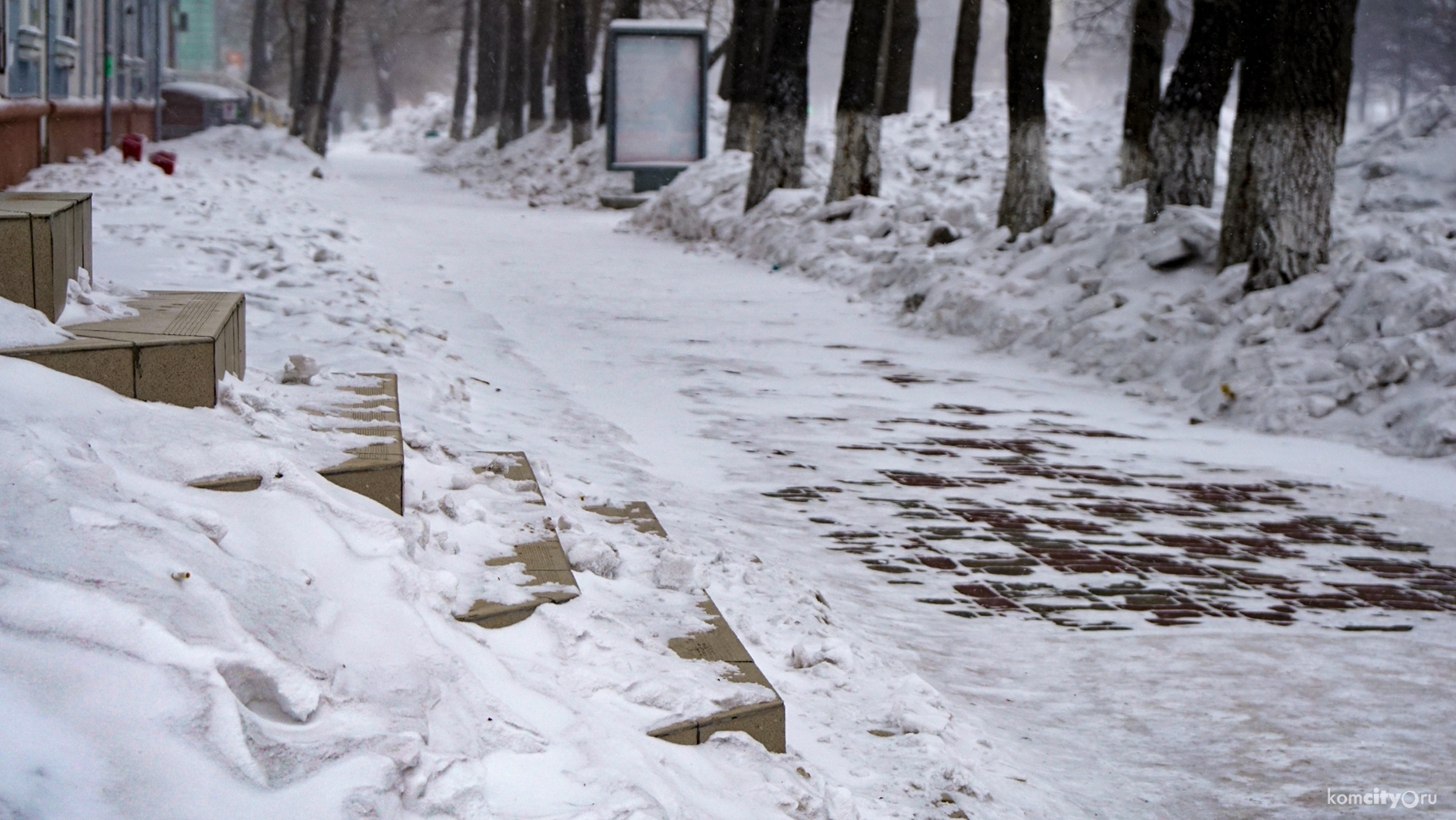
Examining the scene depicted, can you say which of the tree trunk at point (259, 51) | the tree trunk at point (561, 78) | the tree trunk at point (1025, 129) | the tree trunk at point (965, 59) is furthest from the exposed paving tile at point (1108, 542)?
the tree trunk at point (259, 51)

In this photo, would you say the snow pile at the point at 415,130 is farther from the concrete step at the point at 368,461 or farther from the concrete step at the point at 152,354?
the concrete step at the point at 152,354

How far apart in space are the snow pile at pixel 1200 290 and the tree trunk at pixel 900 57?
288 inches

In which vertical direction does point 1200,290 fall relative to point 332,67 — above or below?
below

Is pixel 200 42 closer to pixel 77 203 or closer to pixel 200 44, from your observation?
pixel 200 44

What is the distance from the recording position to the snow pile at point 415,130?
182ft

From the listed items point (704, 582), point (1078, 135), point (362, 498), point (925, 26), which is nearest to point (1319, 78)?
point (704, 582)

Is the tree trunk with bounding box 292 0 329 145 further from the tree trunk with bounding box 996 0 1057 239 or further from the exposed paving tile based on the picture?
the exposed paving tile

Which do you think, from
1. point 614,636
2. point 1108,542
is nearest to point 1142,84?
point 1108,542

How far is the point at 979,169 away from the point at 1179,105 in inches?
313

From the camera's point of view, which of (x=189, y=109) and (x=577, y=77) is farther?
(x=189, y=109)

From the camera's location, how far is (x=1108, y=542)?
5027 mm

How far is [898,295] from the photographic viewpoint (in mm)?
11898

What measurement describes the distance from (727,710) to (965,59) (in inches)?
840

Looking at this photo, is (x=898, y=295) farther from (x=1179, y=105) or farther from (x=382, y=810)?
(x=382, y=810)
